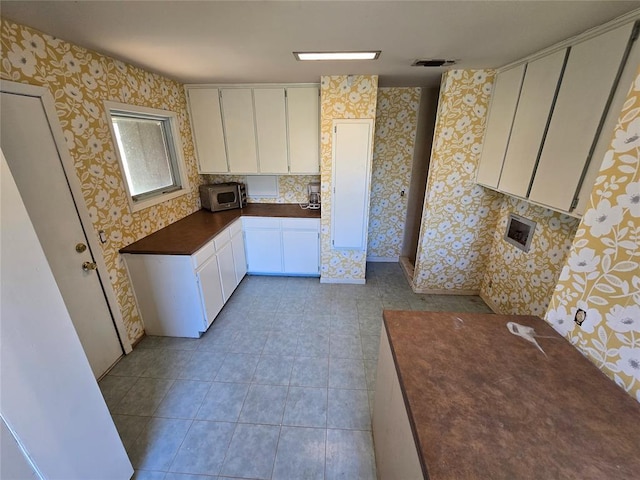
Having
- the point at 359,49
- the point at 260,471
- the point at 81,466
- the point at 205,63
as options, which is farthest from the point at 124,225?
the point at 359,49

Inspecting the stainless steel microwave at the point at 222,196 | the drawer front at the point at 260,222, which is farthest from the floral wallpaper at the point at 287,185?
the drawer front at the point at 260,222

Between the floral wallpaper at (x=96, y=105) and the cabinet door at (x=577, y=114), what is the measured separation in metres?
3.17

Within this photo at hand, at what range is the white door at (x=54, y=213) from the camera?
1.44 m

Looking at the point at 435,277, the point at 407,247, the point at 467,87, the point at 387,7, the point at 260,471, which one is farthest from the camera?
the point at 407,247

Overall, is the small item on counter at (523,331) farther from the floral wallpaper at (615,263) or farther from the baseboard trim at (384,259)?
the baseboard trim at (384,259)

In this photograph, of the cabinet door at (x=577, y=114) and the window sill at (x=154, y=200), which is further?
the window sill at (x=154, y=200)

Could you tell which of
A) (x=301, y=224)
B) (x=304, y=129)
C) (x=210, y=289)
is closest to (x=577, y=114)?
(x=304, y=129)

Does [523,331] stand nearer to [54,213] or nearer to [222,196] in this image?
[54,213]

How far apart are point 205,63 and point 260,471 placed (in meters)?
2.89

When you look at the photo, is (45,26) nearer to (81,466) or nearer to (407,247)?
(81,466)

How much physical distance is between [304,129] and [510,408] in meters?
2.97

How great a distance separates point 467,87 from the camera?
243cm

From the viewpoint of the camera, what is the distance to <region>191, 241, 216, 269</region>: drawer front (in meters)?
2.21

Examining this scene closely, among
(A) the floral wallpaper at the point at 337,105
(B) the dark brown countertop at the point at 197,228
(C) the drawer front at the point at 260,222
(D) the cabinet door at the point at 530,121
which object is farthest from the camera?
(C) the drawer front at the point at 260,222
